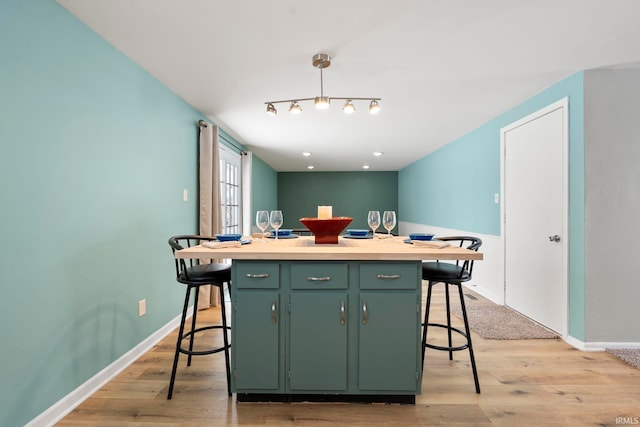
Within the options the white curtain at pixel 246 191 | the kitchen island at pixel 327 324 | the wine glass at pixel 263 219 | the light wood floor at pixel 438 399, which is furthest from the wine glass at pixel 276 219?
the white curtain at pixel 246 191

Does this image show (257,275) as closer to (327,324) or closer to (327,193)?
(327,324)

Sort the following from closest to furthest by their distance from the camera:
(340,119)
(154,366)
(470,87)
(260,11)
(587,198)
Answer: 1. (260,11)
2. (154,366)
3. (587,198)
4. (470,87)
5. (340,119)

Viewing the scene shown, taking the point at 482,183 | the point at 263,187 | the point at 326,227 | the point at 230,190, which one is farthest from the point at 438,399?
the point at 263,187

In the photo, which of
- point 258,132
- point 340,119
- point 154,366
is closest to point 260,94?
point 340,119

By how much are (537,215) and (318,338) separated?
103 inches

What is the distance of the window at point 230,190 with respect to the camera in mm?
4617

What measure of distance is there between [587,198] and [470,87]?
136cm

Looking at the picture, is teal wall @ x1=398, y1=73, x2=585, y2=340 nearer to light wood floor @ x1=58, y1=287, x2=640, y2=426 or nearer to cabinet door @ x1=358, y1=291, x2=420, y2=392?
light wood floor @ x1=58, y1=287, x2=640, y2=426

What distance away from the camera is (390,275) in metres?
1.74

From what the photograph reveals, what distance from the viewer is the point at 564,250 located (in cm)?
275

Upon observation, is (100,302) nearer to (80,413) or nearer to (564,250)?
(80,413)

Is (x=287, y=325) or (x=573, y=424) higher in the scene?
(x=287, y=325)

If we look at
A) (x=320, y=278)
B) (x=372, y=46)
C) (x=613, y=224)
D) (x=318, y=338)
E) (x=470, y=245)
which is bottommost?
(x=318, y=338)

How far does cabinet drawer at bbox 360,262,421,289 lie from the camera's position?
174cm
